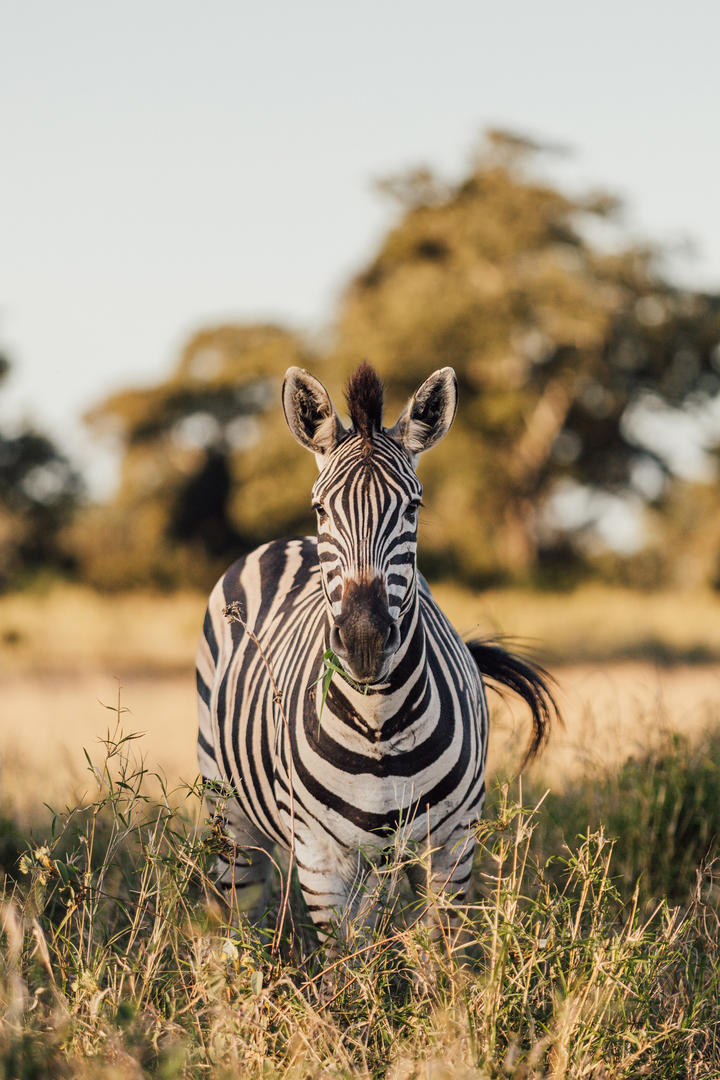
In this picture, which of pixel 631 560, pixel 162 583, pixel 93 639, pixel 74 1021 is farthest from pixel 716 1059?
pixel 631 560

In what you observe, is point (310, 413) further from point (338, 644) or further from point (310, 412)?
point (338, 644)

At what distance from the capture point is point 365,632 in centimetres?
280

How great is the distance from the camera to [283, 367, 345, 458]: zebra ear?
11.0ft

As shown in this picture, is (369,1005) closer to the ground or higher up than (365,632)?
closer to the ground

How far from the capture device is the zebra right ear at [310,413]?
335cm

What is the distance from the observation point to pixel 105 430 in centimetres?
3064

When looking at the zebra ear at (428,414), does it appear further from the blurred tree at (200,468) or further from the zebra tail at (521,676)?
the blurred tree at (200,468)

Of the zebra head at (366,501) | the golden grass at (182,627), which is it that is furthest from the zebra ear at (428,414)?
the golden grass at (182,627)

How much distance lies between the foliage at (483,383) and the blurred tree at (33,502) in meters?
0.94

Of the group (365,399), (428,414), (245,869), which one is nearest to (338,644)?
(365,399)

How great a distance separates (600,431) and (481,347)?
4.86m

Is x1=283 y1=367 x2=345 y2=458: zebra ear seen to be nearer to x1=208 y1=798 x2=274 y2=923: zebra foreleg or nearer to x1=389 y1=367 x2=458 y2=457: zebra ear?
x1=389 y1=367 x2=458 y2=457: zebra ear

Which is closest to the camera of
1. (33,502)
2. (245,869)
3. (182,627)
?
(245,869)

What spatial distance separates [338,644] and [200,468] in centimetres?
2725
